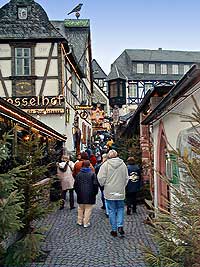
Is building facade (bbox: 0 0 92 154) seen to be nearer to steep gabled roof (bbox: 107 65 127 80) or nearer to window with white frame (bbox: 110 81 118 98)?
window with white frame (bbox: 110 81 118 98)

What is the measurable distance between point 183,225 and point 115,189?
504 cm

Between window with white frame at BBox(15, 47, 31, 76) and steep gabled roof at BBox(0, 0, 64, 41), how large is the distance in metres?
0.63

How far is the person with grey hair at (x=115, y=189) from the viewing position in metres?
8.55

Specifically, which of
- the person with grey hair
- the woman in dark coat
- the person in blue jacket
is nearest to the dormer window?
the person in blue jacket

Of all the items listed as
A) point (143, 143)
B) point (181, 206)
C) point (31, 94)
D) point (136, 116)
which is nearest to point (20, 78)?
point (31, 94)

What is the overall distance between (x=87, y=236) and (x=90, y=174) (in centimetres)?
160

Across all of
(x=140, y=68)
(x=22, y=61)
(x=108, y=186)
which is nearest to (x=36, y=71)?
(x=22, y=61)

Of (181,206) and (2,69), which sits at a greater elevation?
(2,69)

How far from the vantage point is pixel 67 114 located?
75.3 feet

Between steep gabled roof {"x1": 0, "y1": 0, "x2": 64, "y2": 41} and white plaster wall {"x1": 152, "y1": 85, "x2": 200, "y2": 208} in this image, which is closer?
white plaster wall {"x1": 152, "y1": 85, "x2": 200, "y2": 208}

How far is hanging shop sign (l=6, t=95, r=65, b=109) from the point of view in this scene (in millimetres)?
21750

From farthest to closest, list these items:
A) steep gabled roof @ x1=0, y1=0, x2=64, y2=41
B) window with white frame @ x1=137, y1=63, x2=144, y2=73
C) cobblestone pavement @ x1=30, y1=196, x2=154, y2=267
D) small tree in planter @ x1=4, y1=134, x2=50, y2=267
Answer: window with white frame @ x1=137, y1=63, x2=144, y2=73
steep gabled roof @ x1=0, y1=0, x2=64, y2=41
cobblestone pavement @ x1=30, y1=196, x2=154, y2=267
small tree in planter @ x1=4, y1=134, x2=50, y2=267

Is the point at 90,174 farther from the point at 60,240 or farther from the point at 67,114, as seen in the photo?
the point at 67,114

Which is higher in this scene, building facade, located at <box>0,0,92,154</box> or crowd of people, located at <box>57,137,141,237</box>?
building facade, located at <box>0,0,92,154</box>
